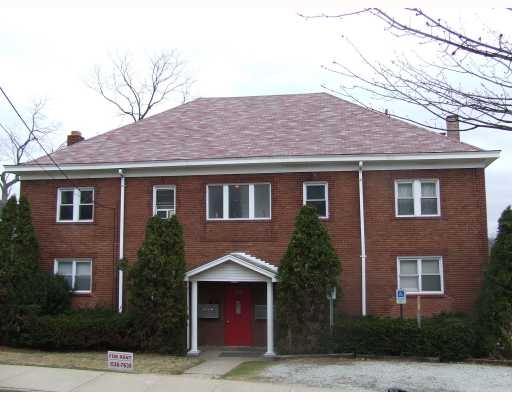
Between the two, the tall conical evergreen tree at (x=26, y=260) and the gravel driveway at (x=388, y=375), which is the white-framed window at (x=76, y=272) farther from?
the gravel driveway at (x=388, y=375)

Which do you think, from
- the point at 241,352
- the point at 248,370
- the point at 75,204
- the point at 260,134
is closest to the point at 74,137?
the point at 75,204

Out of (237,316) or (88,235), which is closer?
(237,316)

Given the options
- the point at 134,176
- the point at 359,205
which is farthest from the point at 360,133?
the point at 134,176

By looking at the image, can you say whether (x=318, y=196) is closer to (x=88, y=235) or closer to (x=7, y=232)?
(x=88, y=235)

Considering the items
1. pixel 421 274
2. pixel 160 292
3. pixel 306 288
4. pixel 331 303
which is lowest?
pixel 331 303

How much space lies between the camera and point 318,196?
60.1 ft

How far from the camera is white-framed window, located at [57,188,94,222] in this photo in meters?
19.5

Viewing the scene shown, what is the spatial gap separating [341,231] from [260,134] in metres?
4.85

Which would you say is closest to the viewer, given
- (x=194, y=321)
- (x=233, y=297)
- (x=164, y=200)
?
(x=194, y=321)

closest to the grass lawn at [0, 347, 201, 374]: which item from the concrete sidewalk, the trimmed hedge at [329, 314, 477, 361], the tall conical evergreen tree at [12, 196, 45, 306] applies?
the concrete sidewalk

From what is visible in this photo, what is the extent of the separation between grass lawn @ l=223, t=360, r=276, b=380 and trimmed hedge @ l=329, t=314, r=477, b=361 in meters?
2.23

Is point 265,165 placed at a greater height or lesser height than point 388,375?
greater

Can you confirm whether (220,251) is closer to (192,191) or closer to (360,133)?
(192,191)

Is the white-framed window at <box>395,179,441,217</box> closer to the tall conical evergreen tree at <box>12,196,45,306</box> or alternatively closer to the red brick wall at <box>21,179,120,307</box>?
the red brick wall at <box>21,179,120,307</box>
